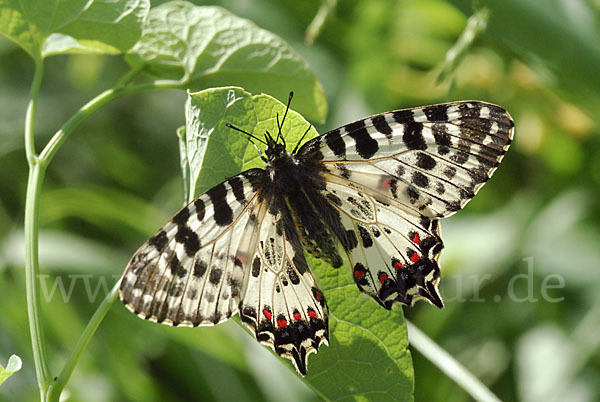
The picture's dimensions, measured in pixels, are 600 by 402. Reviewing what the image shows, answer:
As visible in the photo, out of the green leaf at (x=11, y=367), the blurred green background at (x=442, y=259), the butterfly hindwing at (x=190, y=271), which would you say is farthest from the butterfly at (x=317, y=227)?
the blurred green background at (x=442, y=259)

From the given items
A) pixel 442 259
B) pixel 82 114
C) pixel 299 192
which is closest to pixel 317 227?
pixel 299 192

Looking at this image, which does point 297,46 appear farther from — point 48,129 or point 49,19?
point 49,19

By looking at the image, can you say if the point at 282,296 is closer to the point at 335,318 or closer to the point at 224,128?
the point at 335,318

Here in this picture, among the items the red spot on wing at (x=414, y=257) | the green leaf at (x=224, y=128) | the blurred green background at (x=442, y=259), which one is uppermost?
the green leaf at (x=224, y=128)

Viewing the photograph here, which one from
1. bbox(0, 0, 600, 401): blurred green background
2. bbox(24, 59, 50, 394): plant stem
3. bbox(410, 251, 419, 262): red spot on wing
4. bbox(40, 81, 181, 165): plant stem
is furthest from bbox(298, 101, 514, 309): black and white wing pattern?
bbox(0, 0, 600, 401): blurred green background

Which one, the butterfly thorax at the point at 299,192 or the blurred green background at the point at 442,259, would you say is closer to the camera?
the butterfly thorax at the point at 299,192

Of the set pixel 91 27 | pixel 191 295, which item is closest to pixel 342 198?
pixel 191 295

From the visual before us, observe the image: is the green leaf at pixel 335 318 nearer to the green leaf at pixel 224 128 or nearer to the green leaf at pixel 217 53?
the green leaf at pixel 224 128
